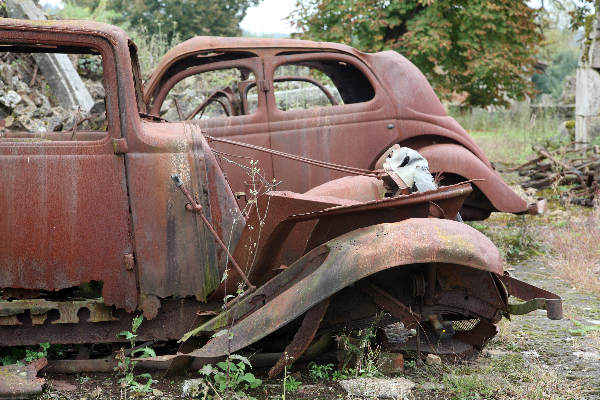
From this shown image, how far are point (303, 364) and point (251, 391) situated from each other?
45cm

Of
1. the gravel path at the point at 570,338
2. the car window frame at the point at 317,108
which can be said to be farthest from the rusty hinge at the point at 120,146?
the car window frame at the point at 317,108

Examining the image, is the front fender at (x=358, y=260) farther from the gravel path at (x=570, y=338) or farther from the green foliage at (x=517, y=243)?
the green foliage at (x=517, y=243)

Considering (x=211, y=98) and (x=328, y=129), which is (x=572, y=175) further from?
(x=211, y=98)

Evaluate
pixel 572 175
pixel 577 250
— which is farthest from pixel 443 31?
pixel 577 250

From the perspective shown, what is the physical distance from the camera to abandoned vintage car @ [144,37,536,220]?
637 centimetres

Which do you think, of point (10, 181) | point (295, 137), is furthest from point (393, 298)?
point (295, 137)

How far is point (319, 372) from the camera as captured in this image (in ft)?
11.7

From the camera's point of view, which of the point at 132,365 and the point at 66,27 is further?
the point at 66,27

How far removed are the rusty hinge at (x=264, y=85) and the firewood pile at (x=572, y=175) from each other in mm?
4287

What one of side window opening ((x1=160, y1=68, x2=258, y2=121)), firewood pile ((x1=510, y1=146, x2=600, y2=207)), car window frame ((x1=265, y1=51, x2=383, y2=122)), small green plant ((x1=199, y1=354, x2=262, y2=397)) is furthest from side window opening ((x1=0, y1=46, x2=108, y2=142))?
firewood pile ((x1=510, y1=146, x2=600, y2=207))

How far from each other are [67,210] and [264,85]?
325 cm

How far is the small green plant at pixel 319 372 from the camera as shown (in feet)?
11.7

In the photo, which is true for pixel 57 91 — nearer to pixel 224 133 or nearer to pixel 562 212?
pixel 224 133

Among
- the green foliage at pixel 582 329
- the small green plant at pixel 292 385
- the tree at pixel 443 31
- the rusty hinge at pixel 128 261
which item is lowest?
the green foliage at pixel 582 329
